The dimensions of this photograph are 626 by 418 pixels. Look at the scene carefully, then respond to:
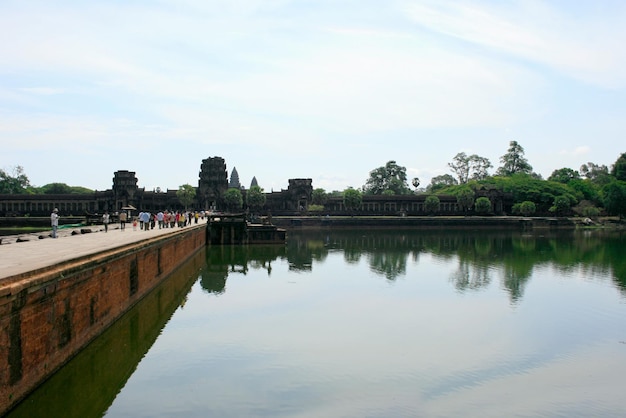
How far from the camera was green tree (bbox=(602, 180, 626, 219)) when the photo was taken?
307ft

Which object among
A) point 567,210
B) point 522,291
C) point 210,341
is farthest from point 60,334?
point 567,210

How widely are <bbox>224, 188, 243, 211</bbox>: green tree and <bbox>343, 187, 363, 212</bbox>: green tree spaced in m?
18.7

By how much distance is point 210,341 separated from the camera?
17062mm

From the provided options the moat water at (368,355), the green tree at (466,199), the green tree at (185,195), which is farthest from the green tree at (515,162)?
the moat water at (368,355)

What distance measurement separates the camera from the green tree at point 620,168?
10981cm

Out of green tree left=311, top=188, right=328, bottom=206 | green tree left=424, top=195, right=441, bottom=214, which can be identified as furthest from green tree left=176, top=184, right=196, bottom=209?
green tree left=424, top=195, right=441, bottom=214

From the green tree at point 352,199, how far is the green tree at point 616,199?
41.4 metres

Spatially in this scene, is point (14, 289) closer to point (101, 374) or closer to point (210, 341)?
point (101, 374)

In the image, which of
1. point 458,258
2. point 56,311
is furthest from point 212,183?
point 56,311

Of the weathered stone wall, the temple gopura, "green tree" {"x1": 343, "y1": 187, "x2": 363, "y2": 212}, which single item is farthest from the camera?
"green tree" {"x1": 343, "y1": 187, "x2": 363, "y2": 212}

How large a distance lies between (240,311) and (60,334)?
9.98m

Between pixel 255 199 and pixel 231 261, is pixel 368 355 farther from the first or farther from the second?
pixel 255 199

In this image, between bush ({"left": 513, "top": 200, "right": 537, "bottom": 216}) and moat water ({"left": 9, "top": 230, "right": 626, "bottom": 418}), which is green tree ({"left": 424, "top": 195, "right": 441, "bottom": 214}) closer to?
bush ({"left": 513, "top": 200, "right": 537, "bottom": 216})

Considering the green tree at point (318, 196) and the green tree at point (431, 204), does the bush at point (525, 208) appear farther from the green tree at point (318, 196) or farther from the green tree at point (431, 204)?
the green tree at point (318, 196)
